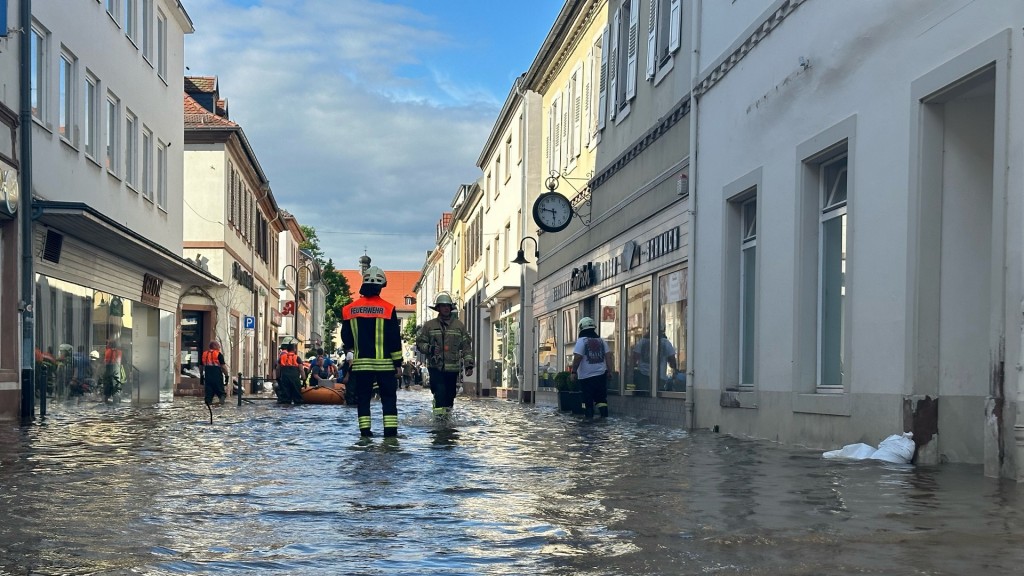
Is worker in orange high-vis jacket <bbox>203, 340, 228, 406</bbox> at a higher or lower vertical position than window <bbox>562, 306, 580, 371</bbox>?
lower

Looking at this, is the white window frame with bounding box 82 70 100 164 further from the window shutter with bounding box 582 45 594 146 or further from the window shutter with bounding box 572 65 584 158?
the window shutter with bounding box 572 65 584 158

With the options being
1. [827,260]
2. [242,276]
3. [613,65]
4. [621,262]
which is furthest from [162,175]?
→ [827,260]

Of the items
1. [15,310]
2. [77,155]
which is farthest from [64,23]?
[15,310]

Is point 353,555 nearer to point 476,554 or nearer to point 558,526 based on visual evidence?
point 476,554

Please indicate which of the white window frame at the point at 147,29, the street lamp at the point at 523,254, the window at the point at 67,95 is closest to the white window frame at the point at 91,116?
the window at the point at 67,95

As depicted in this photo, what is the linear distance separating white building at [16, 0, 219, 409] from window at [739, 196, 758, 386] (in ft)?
31.3

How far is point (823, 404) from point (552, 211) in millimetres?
15116

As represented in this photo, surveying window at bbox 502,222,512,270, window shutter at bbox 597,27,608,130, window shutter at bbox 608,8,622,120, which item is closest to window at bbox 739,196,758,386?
window shutter at bbox 608,8,622,120

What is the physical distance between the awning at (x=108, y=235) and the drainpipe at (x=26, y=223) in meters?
0.34

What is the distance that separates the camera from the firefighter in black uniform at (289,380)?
95.1 feet

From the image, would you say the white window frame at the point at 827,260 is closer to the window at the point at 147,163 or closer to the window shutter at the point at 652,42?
the window shutter at the point at 652,42

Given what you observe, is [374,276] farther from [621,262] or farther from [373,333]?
[621,262]

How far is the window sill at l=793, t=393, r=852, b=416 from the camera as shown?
11422mm

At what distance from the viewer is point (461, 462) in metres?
9.95
